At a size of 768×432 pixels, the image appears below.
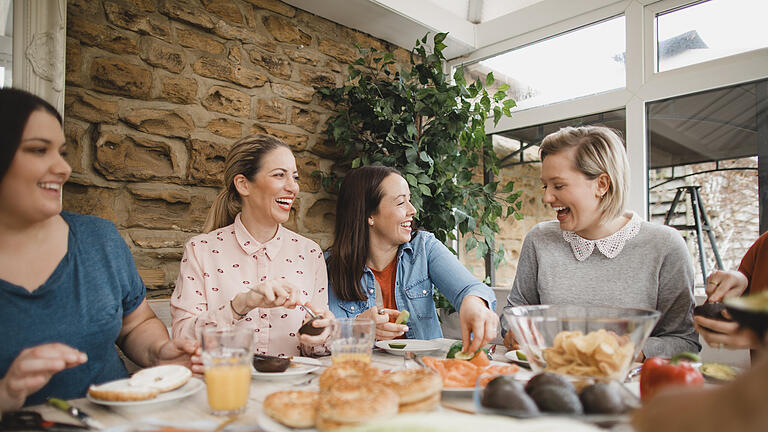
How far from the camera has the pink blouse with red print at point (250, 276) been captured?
5.55 ft

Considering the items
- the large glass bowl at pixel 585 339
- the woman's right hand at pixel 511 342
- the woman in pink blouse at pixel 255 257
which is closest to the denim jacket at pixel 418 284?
the woman in pink blouse at pixel 255 257

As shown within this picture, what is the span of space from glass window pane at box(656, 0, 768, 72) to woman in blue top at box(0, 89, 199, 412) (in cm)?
270

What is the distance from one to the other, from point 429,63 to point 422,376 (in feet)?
7.47

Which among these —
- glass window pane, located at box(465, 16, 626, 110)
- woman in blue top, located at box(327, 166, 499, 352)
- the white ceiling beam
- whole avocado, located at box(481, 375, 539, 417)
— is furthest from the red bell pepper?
the white ceiling beam

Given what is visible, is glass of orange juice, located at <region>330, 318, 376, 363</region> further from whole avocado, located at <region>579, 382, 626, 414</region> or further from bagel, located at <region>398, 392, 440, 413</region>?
whole avocado, located at <region>579, 382, 626, 414</region>

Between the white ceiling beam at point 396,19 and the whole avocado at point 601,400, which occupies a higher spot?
the white ceiling beam at point 396,19

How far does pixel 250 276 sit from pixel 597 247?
1276 millimetres

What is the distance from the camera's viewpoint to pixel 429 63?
2.79 meters

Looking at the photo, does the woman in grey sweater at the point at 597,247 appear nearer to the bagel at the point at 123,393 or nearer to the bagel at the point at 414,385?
the bagel at the point at 414,385

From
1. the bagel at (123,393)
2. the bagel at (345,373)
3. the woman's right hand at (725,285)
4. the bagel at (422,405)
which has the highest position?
the woman's right hand at (725,285)

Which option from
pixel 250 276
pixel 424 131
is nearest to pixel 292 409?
pixel 250 276

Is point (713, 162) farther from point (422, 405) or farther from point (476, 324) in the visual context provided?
point (422, 405)

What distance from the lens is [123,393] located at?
2.89 ft

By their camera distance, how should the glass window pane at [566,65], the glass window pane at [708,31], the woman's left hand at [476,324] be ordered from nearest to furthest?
1. the woman's left hand at [476,324]
2. the glass window pane at [708,31]
3. the glass window pane at [566,65]
